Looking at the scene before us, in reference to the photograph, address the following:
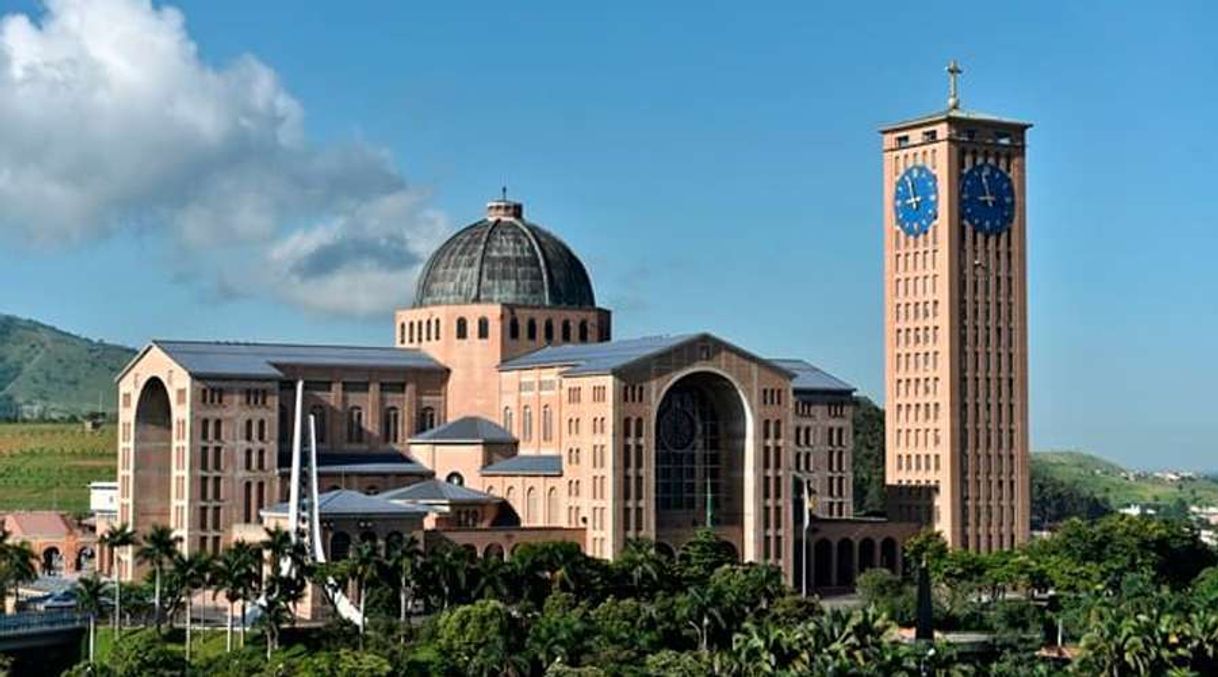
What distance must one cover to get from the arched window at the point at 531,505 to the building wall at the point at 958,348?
85.5 feet

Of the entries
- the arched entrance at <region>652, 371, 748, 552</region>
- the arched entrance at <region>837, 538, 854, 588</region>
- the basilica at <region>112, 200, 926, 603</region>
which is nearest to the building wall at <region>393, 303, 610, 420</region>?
the basilica at <region>112, 200, 926, 603</region>

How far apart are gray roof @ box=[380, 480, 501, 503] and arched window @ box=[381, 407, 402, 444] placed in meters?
6.73

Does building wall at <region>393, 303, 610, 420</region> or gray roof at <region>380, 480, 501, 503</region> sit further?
building wall at <region>393, 303, 610, 420</region>

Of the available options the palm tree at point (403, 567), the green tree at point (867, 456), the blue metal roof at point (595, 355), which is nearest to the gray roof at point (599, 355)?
the blue metal roof at point (595, 355)

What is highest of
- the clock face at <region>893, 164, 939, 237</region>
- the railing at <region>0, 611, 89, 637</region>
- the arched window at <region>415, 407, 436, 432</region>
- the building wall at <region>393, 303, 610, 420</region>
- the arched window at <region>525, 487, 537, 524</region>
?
the clock face at <region>893, 164, 939, 237</region>

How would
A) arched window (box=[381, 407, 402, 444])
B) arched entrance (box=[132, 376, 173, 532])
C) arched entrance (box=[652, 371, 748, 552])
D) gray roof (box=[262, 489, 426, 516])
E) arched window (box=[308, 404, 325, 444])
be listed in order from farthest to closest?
arched window (box=[381, 407, 402, 444]) < arched window (box=[308, 404, 325, 444]) < arched entrance (box=[132, 376, 173, 532]) < arched entrance (box=[652, 371, 748, 552]) < gray roof (box=[262, 489, 426, 516])

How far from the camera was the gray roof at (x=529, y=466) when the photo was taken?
11306 centimetres

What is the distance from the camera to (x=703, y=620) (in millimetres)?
89562

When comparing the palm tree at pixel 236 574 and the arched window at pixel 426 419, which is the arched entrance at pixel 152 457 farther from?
the palm tree at pixel 236 574

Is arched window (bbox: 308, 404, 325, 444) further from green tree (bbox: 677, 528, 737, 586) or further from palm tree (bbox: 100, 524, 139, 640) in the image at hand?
green tree (bbox: 677, 528, 737, 586)

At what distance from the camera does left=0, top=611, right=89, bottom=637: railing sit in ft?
314

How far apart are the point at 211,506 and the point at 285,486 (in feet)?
13.8

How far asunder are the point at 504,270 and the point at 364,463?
14641 millimetres

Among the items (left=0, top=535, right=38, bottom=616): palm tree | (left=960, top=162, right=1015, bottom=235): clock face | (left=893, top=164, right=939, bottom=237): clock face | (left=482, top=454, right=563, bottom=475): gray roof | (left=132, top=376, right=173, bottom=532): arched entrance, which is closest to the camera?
(left=0, top=535, right=38, bottom=616): palm tree
